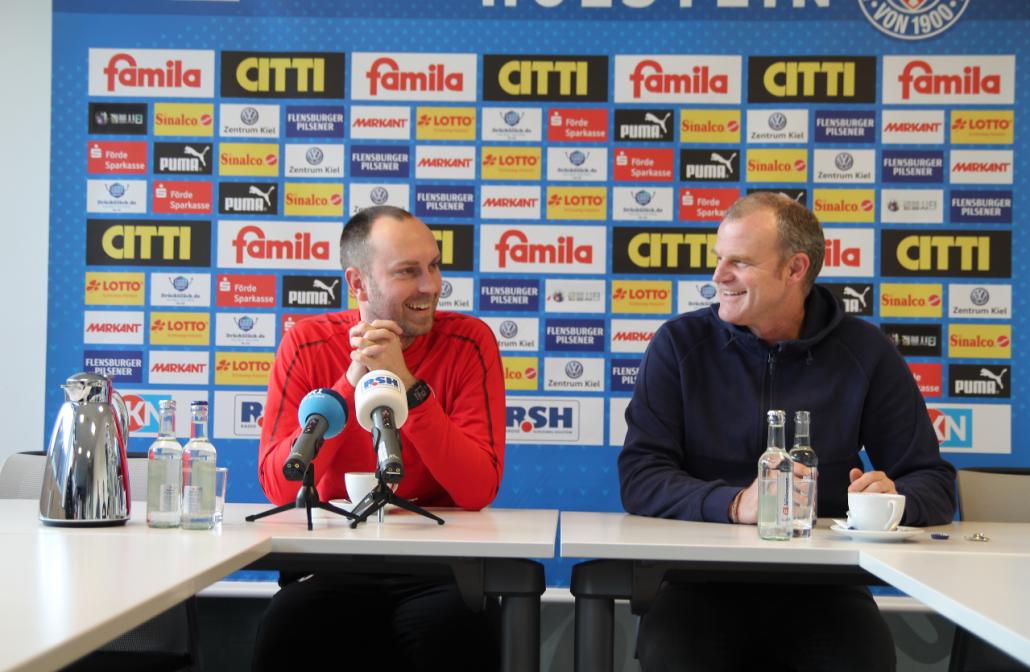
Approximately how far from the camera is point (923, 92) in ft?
11.9

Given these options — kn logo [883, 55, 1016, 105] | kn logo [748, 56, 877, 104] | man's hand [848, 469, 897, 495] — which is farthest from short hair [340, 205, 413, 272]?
kn logo [883, 55, 1016, 105]

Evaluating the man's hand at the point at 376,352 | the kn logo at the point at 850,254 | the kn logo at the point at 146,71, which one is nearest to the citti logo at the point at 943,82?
the kn logo at the point at 850,254

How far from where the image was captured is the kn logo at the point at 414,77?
3.69 metres

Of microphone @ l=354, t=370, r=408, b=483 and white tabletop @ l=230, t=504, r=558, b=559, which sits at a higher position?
microphone @ l=354, t=370, r=408, b=483

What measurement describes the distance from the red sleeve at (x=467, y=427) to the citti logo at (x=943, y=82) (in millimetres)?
2026

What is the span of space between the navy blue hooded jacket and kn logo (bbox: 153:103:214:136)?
81.6 inches

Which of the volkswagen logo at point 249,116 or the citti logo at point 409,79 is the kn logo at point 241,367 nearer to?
the volkswagen logo at point 249,116

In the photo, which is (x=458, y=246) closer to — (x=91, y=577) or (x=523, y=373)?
(x=523, y=373)

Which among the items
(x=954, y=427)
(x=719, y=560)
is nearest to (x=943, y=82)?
(x=954, y=427)

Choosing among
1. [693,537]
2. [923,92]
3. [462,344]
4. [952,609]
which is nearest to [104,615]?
[952,609]

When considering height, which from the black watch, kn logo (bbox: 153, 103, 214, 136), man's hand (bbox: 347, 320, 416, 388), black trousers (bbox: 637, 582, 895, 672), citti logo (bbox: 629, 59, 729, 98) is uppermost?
citti logo (bbox: 629, 59, 729, 98)

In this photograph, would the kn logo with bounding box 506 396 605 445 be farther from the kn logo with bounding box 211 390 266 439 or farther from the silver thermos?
the silver thermos

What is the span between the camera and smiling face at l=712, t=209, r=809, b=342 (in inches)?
93.9

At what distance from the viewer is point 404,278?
239 cm
